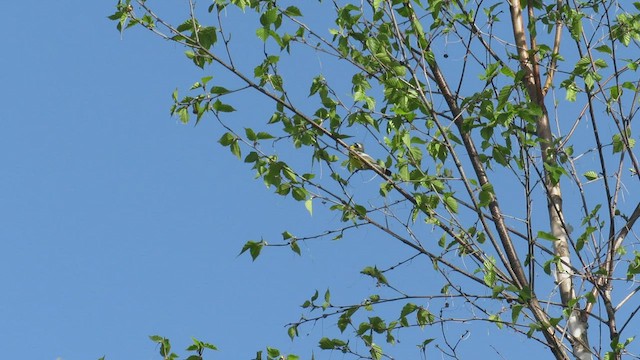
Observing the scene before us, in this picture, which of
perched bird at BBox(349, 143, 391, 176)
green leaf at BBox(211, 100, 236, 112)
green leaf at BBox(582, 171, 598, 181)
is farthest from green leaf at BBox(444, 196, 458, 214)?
green leaf at BBox(211, 100, 236, 112)

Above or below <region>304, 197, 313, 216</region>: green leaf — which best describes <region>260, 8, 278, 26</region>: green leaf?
above

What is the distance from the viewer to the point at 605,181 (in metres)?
6.63

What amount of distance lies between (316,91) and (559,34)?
209 centimetres

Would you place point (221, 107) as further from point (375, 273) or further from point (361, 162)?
point (375, 273)

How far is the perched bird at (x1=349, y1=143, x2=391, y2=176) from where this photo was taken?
649 cm

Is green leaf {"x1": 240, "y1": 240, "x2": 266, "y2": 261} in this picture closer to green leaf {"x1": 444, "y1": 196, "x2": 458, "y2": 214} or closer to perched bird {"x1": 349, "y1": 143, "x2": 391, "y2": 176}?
perched bird {"x1": 349, "y1": 143, "x2": 391, "y2": 176}

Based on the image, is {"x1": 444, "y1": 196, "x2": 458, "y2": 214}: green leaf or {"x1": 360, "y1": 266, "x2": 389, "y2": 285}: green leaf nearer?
{"x1": 444, "y1": 196, "x2": 458, "y2": 214}: green leaf

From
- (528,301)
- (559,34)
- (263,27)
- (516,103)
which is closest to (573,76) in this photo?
(516,103)

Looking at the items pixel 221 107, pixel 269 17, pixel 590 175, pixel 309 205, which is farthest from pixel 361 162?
pixel 590 175

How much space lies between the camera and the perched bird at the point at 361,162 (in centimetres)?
649

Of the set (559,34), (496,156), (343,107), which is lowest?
(496,156)

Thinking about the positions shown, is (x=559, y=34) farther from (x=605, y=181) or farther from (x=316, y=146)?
(x=316, y=146)

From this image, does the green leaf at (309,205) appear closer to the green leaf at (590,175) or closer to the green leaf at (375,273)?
the green leaf at (375,273)

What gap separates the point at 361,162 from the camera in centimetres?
650
